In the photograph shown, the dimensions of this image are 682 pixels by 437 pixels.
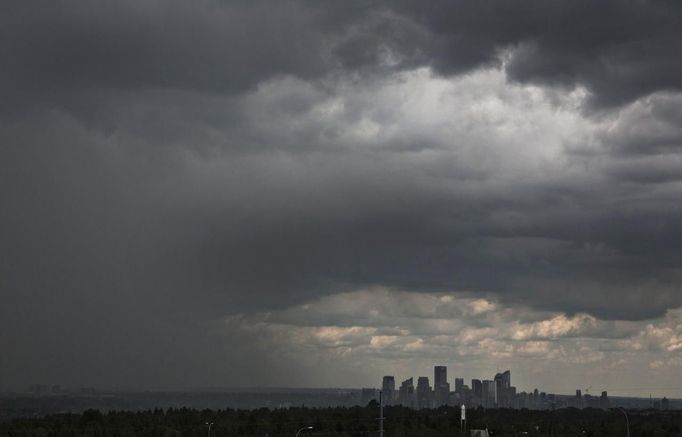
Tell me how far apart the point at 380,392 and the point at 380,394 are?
1483 mm

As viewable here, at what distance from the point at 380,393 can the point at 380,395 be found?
1.55 meters

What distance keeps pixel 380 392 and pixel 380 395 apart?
85.2 inches

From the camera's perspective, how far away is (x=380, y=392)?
395 feet

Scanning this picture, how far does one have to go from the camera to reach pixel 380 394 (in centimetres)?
12188

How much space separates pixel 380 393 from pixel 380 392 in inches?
24.3

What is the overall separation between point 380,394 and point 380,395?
68 cm

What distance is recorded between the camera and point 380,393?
121 metres

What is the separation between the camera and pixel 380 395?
402 ft

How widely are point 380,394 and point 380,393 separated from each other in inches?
34.2
